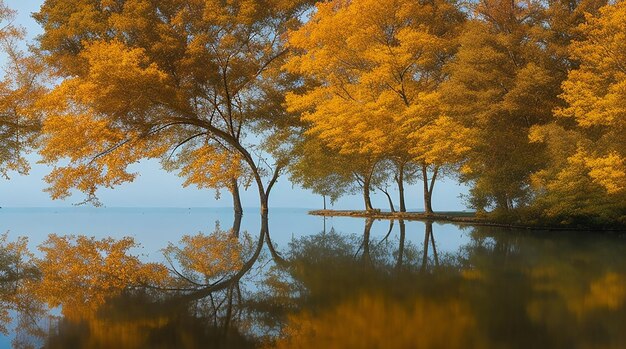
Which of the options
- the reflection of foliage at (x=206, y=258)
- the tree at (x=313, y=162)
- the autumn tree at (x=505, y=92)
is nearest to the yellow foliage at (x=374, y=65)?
the autumn tree at (x=505, y=92)

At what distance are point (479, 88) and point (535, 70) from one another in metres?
2.76

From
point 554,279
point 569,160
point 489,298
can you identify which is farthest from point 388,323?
point 569,160

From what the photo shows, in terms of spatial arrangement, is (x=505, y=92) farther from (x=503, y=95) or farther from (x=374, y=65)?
(x=374, y=65)

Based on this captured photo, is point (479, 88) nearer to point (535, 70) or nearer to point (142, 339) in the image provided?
point (535, 70)

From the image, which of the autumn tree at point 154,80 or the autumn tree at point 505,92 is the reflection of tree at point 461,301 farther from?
the autumn tree at point 154,80

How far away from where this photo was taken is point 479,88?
2169cm

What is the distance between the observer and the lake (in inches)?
169

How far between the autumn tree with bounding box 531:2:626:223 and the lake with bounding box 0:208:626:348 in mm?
6849

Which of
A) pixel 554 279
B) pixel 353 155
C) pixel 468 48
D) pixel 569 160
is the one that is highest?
pixel 468 48

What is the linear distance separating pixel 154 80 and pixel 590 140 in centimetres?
1574

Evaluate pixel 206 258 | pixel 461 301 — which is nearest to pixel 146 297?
pixel 461 301

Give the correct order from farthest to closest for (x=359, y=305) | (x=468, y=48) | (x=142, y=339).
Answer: (x=468, y=48) < (x=359, y=305) < (x=142, y=339)

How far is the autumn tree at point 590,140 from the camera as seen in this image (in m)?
16.9

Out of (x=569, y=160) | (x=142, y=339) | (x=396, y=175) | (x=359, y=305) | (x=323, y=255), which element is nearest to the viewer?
(x=142, y=339)
